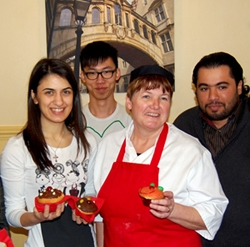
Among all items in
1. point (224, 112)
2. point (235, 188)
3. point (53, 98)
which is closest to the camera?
point (53, 98)

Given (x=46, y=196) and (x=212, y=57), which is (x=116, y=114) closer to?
(x=212, y=57)

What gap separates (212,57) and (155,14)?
2.89 feet

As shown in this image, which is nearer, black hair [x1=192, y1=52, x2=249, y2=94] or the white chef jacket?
the white chef jacket

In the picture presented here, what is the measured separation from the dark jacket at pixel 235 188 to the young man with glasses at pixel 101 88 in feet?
2.51

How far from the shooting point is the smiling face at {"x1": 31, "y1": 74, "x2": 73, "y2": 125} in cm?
166

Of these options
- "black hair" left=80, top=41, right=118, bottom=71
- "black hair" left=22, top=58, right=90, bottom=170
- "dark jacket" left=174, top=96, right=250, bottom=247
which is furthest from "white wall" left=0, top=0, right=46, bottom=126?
"dark jacket" left=174, top=96, right=250, bottom=247

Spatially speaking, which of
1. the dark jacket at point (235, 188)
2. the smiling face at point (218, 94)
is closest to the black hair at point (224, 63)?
the smiling face at point (218, 94)

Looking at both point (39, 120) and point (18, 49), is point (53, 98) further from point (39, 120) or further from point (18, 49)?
point (18, 49)

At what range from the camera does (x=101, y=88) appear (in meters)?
2.27

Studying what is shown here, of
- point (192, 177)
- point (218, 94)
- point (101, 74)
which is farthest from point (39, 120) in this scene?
point (218, 94)

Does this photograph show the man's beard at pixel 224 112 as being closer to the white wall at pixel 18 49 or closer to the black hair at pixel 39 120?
the black hair at pixel 39 120

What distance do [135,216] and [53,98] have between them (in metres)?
0.69

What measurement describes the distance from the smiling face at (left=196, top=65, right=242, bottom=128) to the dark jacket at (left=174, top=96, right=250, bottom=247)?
17cm

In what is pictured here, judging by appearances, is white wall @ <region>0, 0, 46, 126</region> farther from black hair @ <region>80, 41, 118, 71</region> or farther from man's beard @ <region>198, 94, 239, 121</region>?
man's beard @ <region>198, 94, 239, 121</region>
